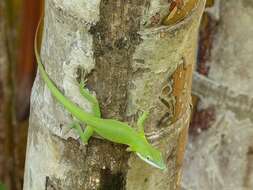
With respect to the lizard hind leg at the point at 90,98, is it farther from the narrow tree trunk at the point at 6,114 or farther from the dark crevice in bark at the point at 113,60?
the narrow tree trunk at the point at 6,114

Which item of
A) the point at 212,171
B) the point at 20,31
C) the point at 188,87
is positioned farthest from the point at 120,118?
the point at 20,31

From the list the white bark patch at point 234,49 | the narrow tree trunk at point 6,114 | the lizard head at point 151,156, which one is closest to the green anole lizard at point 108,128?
the lizard head at point 151,156

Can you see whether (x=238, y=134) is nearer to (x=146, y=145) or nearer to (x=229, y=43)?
(x=229, y=43)

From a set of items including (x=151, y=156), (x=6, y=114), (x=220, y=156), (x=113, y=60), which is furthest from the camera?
(x=6, y=114)

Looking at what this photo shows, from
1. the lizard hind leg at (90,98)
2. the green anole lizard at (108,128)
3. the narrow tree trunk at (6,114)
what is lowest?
the narrow tree trunk at (6,114)

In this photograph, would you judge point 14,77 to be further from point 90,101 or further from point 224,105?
point 90,101

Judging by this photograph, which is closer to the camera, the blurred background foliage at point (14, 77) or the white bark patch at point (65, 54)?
the white bark patch at point (65, 54)

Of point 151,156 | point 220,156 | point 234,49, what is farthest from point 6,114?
point 151,156

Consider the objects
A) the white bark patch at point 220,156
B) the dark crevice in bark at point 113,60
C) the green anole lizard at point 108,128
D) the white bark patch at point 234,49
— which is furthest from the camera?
the white bark patch at point 220,156
